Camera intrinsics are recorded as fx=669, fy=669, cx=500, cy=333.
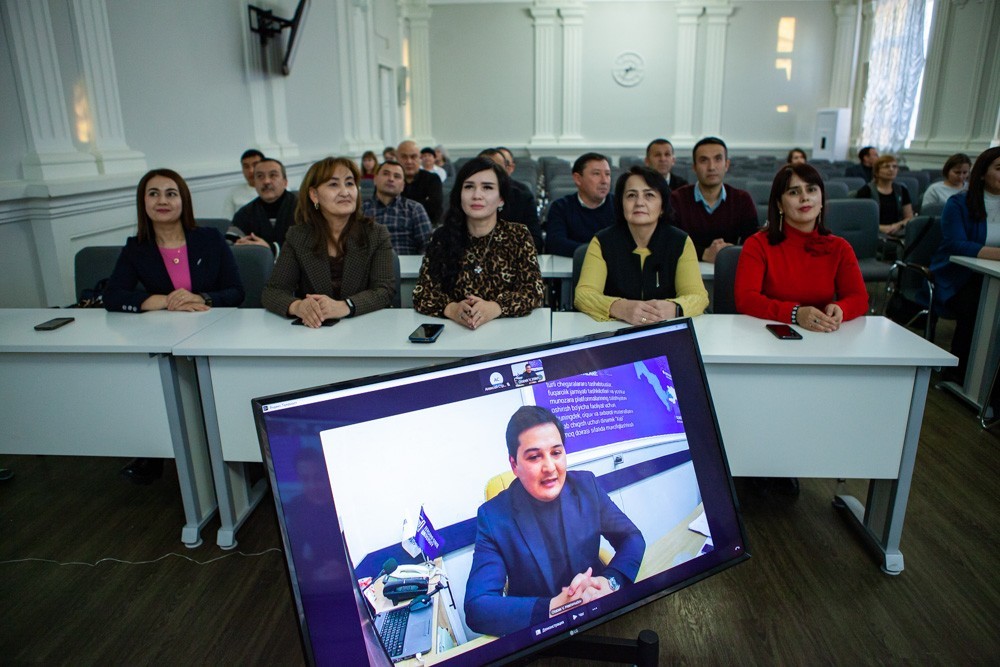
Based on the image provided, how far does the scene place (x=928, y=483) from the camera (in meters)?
2.70

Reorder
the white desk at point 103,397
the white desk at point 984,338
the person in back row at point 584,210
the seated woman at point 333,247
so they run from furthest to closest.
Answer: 1. the person in back row at point 584,210
2. the white desk at point 984,338
3. the seated woman at point 333,247
4. the white desk at point 103,397

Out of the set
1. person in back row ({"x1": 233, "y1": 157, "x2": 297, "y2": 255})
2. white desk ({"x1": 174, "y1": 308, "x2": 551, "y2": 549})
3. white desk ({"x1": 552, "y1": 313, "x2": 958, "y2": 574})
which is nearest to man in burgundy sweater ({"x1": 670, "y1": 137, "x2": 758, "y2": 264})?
white desk ({"x1": 552, "y1": 313, "x2": 958, "y2": 574})

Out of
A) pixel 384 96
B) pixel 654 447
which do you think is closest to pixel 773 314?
pixel 654 447

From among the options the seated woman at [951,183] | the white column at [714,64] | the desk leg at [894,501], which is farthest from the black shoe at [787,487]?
the white column at [714,64]

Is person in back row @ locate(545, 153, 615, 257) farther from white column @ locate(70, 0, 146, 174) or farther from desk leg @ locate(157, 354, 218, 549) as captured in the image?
white column @ locate(70, 0, 146, 174)

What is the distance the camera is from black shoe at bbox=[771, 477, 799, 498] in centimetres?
260

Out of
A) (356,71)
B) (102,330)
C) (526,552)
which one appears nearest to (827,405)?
(526,552)

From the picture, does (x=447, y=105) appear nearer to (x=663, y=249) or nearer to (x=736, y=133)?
(x=736, y=133)

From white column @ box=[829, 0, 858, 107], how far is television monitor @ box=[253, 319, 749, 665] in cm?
1402

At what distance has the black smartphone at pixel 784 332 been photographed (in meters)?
2.17

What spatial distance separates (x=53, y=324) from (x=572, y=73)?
479 inches

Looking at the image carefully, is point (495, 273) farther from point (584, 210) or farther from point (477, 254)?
point (584, 210)

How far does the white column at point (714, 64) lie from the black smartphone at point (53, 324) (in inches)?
502

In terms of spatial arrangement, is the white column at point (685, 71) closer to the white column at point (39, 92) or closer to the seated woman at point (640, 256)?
the seated woman at point (640, 256)
